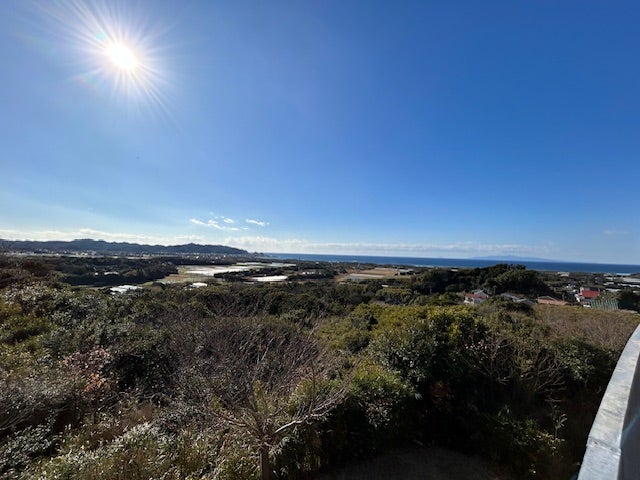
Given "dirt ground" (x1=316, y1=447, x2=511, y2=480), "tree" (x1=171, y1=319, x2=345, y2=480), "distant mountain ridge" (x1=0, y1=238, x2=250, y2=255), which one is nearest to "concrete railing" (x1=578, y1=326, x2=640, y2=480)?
"tree" (x1=171, y1=319, x2=345, y2=480)

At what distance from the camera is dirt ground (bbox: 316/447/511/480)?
18.2 ft

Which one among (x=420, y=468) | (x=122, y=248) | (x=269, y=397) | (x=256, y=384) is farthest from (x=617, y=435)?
(x=122, y=248)

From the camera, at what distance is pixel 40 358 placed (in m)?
7.23

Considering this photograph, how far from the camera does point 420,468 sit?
5.87 metres

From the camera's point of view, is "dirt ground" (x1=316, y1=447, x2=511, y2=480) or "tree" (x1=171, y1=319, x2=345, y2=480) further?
"dirt ground" (x1=316, y1=447, x2=511, y2=480)

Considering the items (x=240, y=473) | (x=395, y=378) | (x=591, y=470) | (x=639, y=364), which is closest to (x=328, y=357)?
(x=395, y=378)

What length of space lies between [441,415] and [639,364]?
644 centimetres

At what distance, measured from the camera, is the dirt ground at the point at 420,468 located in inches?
218

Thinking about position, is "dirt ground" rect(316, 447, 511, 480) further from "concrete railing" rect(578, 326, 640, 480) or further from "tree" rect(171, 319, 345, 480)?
"concrete railing" rect(578, 326, 640, 480)

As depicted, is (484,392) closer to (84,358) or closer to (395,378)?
(395,378)

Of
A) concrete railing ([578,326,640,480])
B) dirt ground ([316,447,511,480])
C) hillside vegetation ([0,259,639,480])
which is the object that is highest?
concrete railing ([578,326,640,480])

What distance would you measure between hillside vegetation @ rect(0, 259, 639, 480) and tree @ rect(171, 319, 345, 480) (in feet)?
0.12

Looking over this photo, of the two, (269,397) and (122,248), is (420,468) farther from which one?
(122,248)

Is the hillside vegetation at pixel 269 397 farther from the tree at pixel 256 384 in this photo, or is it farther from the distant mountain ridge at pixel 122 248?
the distant mountain ridge at pixel 122 248
